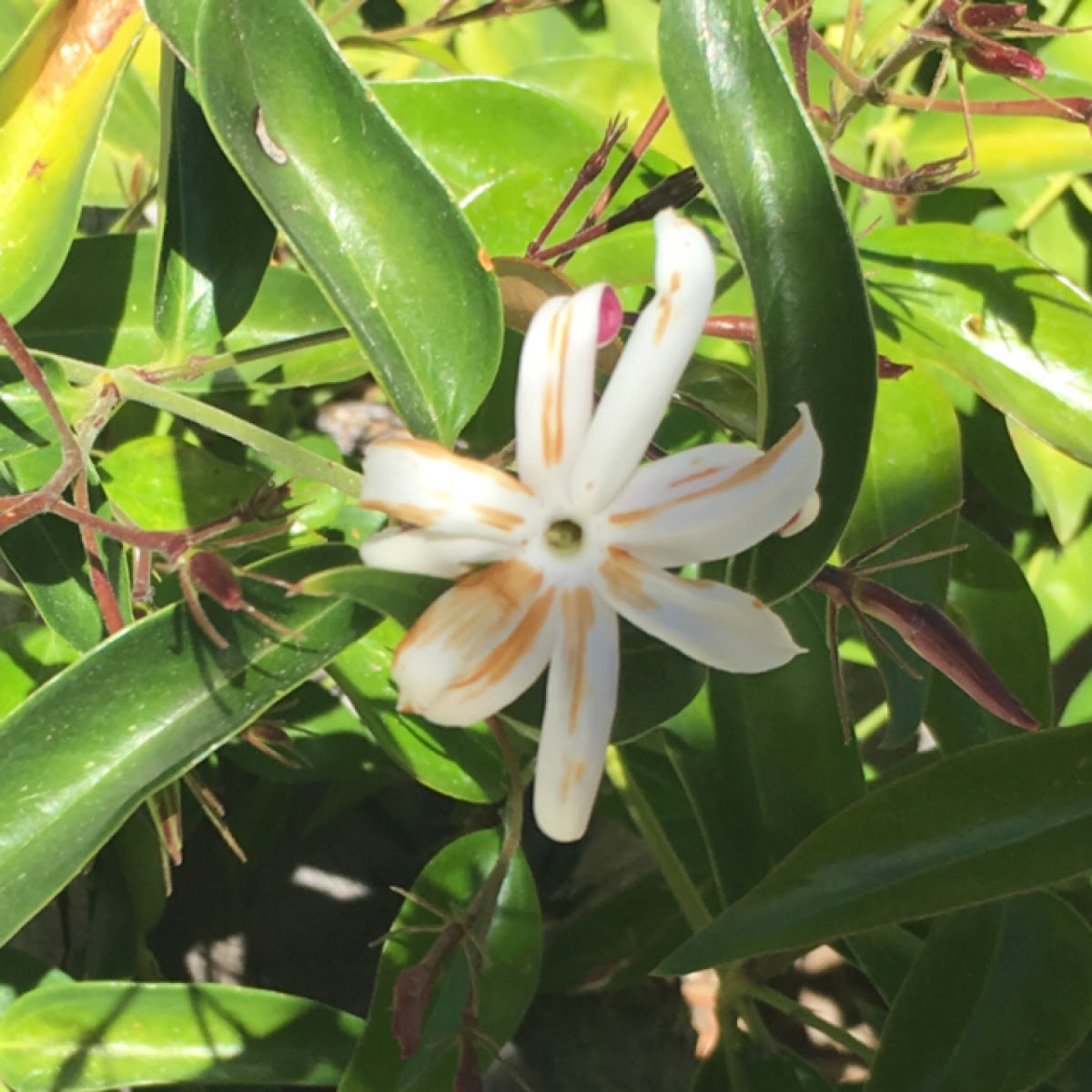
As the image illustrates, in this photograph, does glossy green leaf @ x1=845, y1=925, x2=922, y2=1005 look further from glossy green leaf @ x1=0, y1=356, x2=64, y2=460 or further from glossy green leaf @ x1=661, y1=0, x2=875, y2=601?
glossy green leaf @ x1=0, y1=356, x2=64, y2=460

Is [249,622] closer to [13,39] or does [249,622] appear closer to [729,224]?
[729,224]

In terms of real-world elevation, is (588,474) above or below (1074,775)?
above

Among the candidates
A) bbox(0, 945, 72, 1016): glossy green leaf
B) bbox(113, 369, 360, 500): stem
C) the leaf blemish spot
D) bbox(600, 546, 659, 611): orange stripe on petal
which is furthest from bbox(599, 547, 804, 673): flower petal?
bbox(0, 945, 72, 1016): glossy green leaf

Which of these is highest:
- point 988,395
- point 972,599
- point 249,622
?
point 249,622

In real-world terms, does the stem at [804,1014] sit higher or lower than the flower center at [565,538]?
lower

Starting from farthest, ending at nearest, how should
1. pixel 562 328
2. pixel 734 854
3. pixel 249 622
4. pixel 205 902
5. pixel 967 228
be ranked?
pixel 205 902, pixel 967 228, pixel 734 854, pixel 249 622, pixel 562 328

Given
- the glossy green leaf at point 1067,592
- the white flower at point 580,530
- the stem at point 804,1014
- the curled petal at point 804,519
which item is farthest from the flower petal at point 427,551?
the glossy green leaf at point 1067,592

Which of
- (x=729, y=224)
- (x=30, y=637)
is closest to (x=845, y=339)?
(x=729, y=224)

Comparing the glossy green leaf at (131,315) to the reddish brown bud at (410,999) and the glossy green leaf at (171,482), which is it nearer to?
the glossy green leaf at (171,482)
